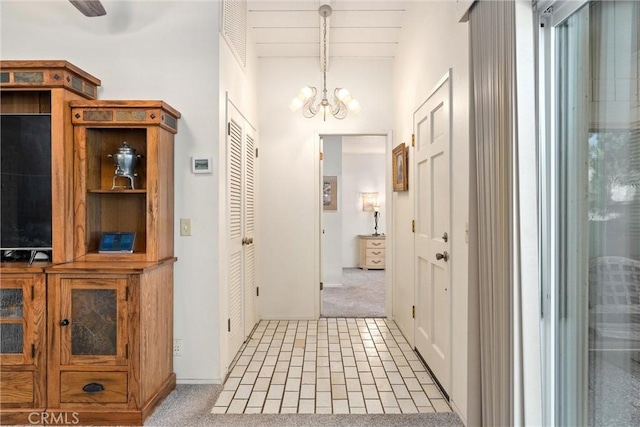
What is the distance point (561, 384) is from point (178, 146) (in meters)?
2.55

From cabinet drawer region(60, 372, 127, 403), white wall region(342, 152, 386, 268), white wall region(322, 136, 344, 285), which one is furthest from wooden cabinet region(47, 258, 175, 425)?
white wall region(342, 152, 386, 268)

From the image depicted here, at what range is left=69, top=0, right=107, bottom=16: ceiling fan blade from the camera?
2.28 m

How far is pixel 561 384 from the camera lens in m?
1.46

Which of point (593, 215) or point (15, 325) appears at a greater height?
point (593, 215)

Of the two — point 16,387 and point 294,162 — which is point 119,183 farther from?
point 294,162

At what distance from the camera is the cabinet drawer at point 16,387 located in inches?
84.8

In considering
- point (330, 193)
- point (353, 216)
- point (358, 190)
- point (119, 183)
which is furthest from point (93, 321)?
point (358, 190)

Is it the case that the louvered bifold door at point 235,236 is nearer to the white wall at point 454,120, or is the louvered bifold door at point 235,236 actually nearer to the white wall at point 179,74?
the white wall at point 179,74

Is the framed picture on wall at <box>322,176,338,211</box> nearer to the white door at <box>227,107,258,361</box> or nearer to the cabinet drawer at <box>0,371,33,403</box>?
the white door at <box>227,107,258,361</box>

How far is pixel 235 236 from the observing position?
3.27 meters

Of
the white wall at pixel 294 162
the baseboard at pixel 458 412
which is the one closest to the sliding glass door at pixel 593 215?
the baseboard at pixel 458 412

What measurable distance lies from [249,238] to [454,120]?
2264 millimetres

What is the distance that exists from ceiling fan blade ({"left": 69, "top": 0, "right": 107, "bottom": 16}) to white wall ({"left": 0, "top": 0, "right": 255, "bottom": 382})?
0.70 feet

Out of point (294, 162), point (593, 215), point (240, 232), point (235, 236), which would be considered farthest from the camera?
point (294, 162)
